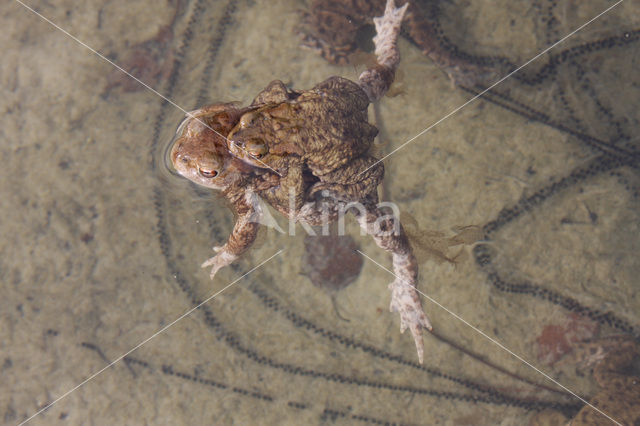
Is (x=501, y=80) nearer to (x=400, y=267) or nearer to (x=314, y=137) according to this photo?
(x=400, y=267)

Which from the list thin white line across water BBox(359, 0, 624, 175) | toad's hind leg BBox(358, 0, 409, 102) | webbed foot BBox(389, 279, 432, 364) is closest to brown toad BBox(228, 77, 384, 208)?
toad's hind leg BBox(358, 0, 409, 102)

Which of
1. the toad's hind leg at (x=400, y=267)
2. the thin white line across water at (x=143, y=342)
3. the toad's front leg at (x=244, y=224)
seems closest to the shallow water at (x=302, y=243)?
the thin white line across water at (x=143, y=342)

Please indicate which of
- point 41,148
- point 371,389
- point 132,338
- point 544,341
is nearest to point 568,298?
point 544,341

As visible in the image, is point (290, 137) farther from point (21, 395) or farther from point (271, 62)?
point (21, 395)

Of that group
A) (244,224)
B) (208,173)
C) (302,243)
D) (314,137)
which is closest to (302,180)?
(314,137)

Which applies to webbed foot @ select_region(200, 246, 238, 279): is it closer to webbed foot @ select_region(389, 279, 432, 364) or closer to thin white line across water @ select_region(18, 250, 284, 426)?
thin white line across water @ select_region(18, 250, 284, 426)

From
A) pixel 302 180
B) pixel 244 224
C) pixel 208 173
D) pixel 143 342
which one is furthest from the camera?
pixel 143 342
